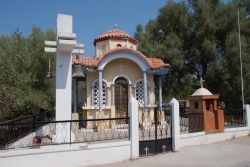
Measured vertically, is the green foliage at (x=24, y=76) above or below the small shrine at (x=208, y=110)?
above

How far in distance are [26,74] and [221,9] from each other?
17176mm

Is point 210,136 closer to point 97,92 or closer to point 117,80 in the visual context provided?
point 117,80

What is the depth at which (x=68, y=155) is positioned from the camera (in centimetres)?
903

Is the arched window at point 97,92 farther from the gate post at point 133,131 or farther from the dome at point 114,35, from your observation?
the gate post at point 133,131

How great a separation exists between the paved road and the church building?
5147mm

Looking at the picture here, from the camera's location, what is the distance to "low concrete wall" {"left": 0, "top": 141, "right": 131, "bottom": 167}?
8277 millimetres

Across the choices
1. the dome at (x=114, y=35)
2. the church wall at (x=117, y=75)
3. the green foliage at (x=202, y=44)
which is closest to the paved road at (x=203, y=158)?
the church wall at (x=117, y=75)

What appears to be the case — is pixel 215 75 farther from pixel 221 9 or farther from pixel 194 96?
pixel 194 96

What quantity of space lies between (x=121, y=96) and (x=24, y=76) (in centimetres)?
775

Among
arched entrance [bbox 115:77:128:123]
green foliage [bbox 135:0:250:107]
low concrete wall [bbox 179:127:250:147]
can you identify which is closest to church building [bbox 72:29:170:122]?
arched entrance [bbox 115:77:128:123]

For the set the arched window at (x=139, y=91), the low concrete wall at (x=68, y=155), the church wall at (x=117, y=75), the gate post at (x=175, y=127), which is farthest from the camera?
the arched window at (x=139, y=91)

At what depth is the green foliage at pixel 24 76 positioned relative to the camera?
18547mm

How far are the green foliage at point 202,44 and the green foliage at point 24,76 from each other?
887cm

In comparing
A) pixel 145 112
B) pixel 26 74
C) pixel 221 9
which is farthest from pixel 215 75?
pixel 26 74
